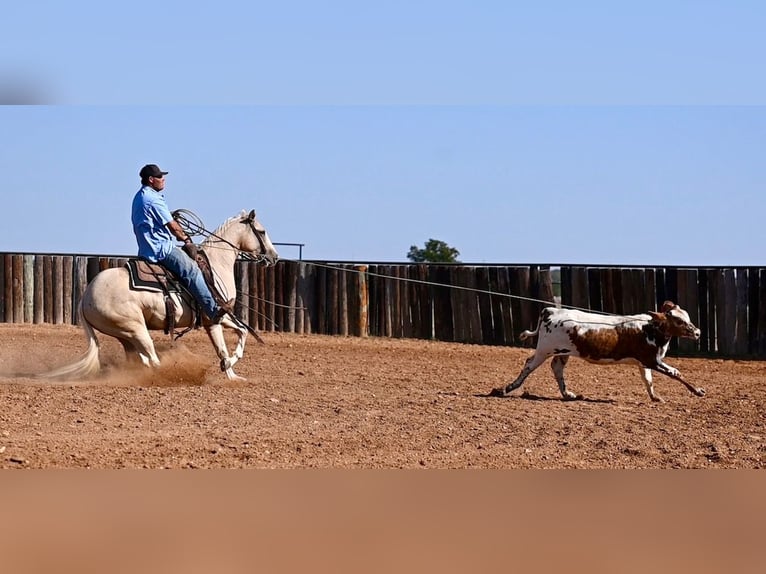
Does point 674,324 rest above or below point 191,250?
below

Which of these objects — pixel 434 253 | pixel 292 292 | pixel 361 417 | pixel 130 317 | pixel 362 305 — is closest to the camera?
pixel 361 417

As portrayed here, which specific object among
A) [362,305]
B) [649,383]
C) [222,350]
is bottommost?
[649,383]

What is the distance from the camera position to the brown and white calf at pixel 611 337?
39.7ft

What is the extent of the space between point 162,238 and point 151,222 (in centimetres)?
25

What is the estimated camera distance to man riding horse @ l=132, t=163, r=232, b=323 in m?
12.4

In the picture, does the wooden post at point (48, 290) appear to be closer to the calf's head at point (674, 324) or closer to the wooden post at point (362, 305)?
the wooden post at point (362, 305)

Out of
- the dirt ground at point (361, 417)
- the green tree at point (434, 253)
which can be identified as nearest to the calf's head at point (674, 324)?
the dirt ground at point (361, 417)

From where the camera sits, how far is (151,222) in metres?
12.4

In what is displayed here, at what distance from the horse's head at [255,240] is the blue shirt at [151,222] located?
59.3 inches

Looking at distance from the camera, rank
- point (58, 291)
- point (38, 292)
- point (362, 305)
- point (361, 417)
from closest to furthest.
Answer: point (361, 417) < point (362, 305) < point (58, 291) < point (38, 292)

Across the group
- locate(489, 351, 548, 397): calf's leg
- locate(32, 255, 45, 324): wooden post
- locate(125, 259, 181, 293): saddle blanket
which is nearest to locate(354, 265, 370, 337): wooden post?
locate(32, 255, 45, 324): wooden post

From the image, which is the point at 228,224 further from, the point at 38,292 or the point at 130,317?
the point at 38,292

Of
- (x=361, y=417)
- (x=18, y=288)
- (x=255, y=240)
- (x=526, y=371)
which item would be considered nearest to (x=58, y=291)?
(x=18, y=288)

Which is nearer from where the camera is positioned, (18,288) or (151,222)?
(151,222)
